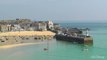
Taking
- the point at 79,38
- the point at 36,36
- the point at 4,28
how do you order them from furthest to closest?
1. the point at 4,28
2. the point at 36,36
3. the point at 79,38

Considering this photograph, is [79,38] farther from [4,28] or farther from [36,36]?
[4,28]

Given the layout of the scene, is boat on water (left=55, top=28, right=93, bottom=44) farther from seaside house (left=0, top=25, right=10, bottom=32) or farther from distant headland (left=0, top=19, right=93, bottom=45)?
seaside house (left=0, top=25, right=10, bottom=32)

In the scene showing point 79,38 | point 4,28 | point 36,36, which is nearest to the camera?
point 79,38

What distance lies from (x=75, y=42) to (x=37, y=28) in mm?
30318

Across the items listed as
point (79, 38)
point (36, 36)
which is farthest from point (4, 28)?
point (79, 38)

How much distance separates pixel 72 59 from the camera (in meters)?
35.2

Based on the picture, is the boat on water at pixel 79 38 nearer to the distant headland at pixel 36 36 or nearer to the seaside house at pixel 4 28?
the distant headland at pixel 36 36

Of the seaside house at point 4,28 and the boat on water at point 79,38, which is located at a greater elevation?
the seaside house at point 4,28

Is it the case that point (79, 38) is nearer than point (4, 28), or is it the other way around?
point (79, 38)

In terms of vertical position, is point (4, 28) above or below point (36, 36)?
above

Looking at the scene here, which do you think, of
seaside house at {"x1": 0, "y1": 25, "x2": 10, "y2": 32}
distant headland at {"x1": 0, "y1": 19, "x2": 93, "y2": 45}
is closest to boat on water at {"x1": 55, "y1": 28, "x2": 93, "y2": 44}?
distant headland at {"x1": 0, "y1": 19, "x2": 93, "y2": 45}

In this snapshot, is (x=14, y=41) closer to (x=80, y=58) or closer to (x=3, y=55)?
(x=3, y=55)

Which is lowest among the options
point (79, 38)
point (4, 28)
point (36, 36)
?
point (36, 36)

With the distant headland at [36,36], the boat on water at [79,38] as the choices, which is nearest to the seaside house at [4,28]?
the distant headland at [36,36]
